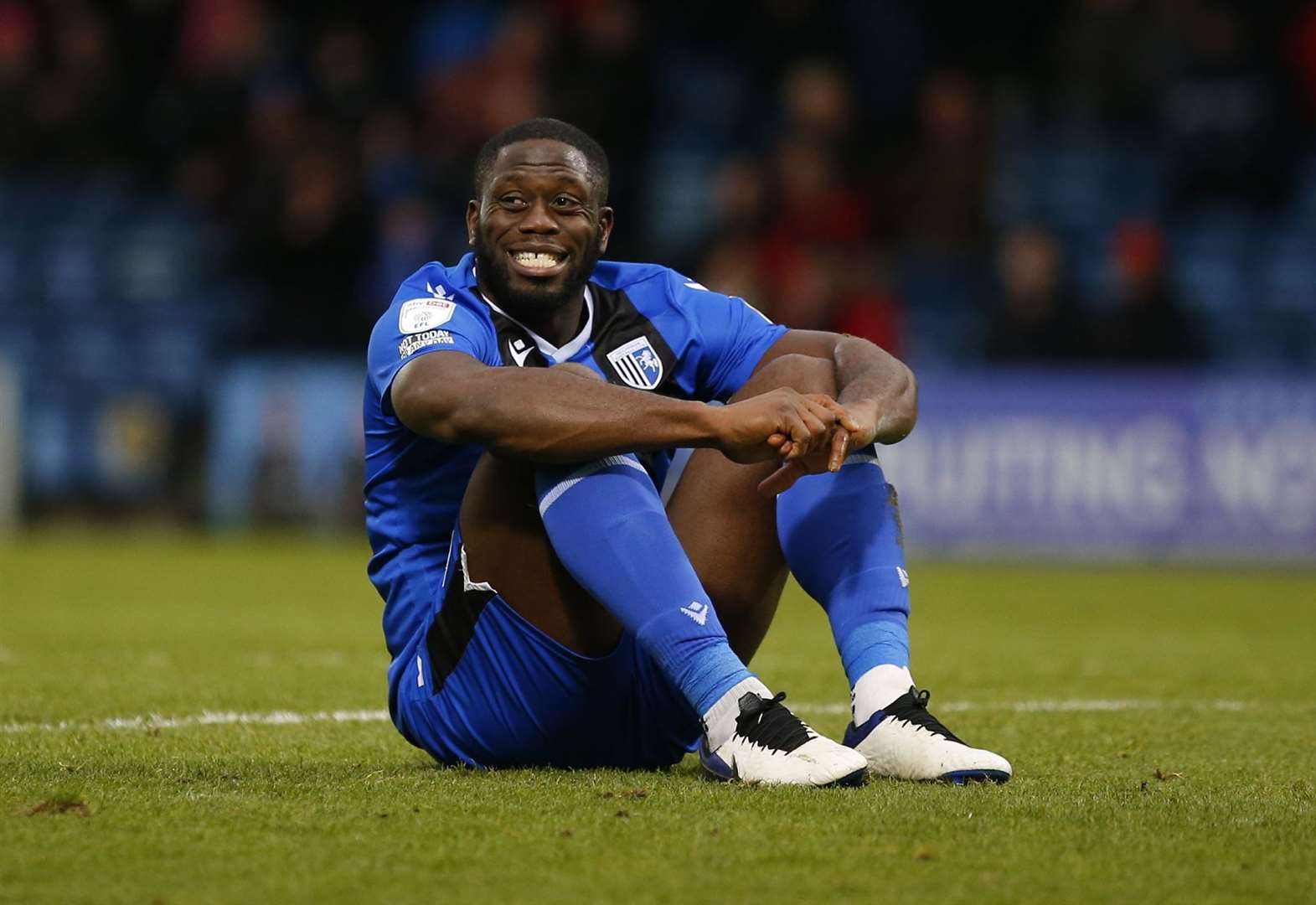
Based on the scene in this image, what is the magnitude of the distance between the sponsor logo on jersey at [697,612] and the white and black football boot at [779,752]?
0.16 metres

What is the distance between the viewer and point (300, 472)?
13.6m

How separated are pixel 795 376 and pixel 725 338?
0.42 meters

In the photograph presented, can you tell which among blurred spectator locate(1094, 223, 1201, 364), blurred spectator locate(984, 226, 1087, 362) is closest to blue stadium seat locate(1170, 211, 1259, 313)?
blurred spectator locate(1094, 223, 1201, 364)

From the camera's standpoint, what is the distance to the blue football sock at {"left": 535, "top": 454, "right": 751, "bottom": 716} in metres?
3.62

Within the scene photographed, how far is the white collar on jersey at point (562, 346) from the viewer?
4195 millimetres

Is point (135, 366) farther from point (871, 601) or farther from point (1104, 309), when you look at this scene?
point (871, 601)

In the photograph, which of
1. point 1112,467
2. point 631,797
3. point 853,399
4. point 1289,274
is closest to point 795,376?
point 853,399

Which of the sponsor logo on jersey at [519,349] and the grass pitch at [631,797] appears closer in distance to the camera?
the grass pitch at [631,797]

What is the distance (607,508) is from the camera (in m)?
3.65

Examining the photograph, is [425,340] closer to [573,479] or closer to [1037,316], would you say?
[573,479]

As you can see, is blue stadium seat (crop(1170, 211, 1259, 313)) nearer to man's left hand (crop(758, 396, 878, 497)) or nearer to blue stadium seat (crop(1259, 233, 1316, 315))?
blue stadium seat (crop(1259, 233, 1316, 315))

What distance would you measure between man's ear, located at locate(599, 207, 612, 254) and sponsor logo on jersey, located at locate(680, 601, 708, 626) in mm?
887

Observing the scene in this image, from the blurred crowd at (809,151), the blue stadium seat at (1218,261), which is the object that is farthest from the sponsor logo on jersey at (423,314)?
the blue stadium seat at (1218,261)

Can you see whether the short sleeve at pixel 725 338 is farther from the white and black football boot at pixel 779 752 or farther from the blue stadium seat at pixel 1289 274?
the blue stadium seat at pixel 1289 274
